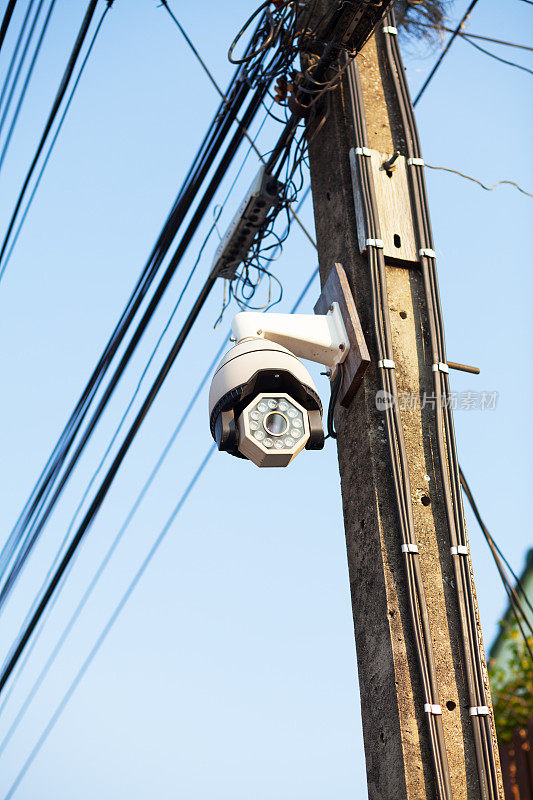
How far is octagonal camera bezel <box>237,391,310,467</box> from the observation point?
266cm

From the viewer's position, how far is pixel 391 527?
274cm

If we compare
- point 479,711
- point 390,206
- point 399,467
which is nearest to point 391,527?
point 399,467

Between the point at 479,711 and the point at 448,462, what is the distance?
75cm

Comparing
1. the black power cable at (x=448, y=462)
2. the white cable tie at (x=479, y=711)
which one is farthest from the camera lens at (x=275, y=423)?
the white cable tie at (x=479, y=711)

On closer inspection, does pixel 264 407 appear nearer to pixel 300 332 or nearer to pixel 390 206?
pixel 300 332

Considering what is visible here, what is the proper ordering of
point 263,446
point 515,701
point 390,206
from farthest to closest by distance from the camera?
point 515,701
point 390,206
point 263,446

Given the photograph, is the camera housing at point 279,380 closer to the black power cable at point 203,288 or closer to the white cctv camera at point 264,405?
the white cctv camera at point 264,405

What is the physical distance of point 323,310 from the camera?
127 inches

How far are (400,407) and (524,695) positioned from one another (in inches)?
127

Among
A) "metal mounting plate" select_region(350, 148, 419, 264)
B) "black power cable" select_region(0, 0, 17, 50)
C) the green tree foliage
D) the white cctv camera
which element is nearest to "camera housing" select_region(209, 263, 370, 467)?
the white cctv camera

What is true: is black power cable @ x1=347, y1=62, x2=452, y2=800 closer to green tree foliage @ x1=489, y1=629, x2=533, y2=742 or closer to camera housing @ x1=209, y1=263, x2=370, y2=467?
camera housing @ x1=209, y1=263, x2=370, y2=467

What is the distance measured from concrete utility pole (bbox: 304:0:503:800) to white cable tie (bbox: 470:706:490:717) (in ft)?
0.09

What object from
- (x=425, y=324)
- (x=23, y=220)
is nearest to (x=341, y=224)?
(x=425, y=324)

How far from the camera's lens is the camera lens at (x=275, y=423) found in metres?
2.70
